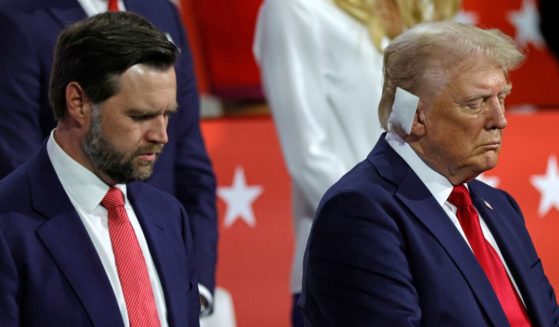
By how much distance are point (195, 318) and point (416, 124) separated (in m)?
0.59

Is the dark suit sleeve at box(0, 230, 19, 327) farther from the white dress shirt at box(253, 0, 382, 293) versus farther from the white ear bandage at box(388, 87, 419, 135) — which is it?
the white dress shirt at box(253, 0, 382, 293)

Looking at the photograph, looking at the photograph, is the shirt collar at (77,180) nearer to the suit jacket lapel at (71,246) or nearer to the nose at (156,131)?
the suit jacket lapel at (71,246)

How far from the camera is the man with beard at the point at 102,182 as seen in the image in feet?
8.82

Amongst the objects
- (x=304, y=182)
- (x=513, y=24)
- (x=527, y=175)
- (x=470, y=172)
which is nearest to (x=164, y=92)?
(x=470, y=172)

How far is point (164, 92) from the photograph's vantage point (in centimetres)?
280

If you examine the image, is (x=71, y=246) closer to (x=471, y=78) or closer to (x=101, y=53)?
(x=101, y=53)

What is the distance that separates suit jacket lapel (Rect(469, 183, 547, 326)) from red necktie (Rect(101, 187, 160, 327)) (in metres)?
0.74

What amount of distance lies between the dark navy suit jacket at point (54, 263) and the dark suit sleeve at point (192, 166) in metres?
0.69

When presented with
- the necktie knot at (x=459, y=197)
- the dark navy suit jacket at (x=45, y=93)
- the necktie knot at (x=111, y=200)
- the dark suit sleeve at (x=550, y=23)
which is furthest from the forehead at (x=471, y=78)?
the dark suit sleeve at (x=550, y=23)

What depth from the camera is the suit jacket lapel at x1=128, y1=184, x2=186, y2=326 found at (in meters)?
2.80

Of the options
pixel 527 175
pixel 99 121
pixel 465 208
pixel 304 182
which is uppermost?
pixel 99 121

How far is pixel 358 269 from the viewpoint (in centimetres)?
274

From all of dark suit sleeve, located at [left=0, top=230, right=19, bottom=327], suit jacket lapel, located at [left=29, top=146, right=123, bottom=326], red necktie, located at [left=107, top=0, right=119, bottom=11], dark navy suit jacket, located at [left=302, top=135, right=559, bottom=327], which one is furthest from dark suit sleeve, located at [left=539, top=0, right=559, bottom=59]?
dark suit sleeve, located at [left=0, top=230, right=19, bottom=327]

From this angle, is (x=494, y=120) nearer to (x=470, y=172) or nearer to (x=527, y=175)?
(x=470, y=172)
